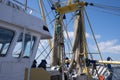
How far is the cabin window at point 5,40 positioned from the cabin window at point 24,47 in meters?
0.27

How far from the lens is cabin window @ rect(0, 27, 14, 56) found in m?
6.71

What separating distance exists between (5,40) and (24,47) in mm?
694

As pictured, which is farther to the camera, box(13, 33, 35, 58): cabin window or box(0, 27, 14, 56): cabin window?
box(13, 33, 35, 58): cabin window

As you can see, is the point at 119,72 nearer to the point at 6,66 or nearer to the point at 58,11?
the point at 58,11

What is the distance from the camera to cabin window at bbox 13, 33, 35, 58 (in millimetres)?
7138

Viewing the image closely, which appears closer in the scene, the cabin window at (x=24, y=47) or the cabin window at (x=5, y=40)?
the cabin window at (x=5, y=40)

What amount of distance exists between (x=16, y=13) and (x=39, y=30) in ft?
3.35

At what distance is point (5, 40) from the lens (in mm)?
6867

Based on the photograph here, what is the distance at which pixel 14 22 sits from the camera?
6926 millimetres

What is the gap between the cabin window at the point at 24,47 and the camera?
714 centimetres

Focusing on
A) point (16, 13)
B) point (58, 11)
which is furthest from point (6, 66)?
point (58, 11)

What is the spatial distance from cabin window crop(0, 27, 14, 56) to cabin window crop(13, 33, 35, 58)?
0.90 ft

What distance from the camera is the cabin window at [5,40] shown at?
22.0 ft

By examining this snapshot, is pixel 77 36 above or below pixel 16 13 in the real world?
above
